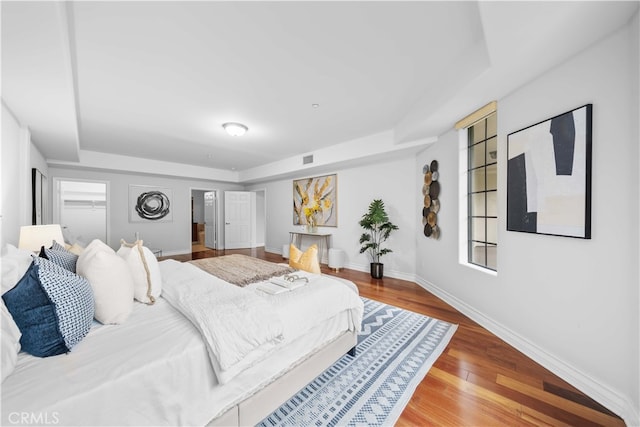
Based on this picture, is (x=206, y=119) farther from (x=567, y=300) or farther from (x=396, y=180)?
(x=567, y=300)

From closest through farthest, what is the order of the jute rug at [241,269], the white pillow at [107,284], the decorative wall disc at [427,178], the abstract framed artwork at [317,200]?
the white pillow at [107,284] < the jute rug at [241,269] < the decorative wall disc at [427,178] < the abstract framed artwork at [317,200]

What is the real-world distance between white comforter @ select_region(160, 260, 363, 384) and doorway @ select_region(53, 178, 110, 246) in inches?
205

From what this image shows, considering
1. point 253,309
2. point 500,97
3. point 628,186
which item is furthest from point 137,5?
point 628,186

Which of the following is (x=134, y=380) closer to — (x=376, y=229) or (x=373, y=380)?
(x=373, y=380)

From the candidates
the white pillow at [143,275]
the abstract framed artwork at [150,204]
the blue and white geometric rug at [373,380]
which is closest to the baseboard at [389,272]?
the blue and white geometric rug at [373,380]

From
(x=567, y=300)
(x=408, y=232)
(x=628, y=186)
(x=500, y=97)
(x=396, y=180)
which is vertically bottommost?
(x=567, y=300)

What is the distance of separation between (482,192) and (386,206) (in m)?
1.82

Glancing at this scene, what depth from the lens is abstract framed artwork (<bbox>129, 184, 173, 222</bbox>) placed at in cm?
600

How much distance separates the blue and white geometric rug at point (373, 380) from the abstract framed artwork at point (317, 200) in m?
3.15

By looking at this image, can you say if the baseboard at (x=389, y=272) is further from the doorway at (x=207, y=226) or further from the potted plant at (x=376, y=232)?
the doorway at (x=207, y=226)

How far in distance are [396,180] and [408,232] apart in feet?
3.22

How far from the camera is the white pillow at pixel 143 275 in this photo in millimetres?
1604

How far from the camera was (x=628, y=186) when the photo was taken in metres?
1.43

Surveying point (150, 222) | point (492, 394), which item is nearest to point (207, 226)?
point (150, 222)
